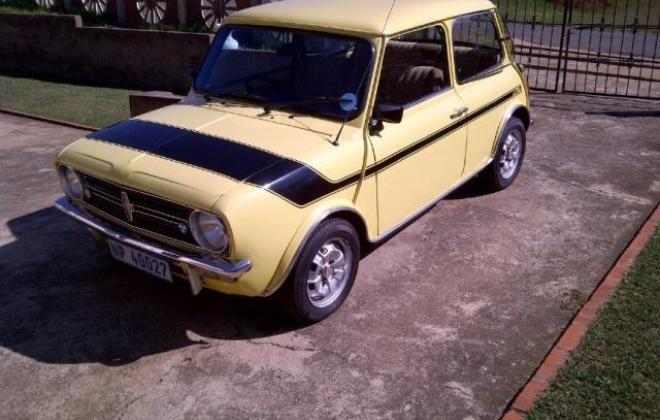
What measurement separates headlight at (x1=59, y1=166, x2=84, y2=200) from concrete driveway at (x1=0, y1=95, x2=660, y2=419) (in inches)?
30.6

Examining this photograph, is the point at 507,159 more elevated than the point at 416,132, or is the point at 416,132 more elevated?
the point at 416,132

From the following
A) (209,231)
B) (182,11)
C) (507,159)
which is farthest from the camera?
(182,11)

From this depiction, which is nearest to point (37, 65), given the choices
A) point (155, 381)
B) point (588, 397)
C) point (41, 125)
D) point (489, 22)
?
point (41, 125)

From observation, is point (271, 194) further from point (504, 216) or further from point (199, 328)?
point (504, 216)

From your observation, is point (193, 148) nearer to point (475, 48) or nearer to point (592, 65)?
point (475, 48)

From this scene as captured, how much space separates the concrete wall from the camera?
11.8 metres

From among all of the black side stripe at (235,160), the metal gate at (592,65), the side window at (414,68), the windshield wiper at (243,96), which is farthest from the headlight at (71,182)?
the metal gate at (592,65)

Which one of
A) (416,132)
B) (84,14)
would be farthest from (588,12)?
(416,132)

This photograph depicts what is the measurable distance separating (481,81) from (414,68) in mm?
850

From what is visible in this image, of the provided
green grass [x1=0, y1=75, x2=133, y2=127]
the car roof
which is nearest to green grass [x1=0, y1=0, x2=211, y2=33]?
green grass [x1=0, y1=75, x2=133, y2=127]

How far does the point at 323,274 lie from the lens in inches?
178

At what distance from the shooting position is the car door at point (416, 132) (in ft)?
15.8

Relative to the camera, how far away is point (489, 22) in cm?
651

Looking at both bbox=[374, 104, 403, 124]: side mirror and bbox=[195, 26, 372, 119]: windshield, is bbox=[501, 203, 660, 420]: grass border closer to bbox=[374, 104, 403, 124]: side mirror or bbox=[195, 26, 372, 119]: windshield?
bbox=[374, 104, 403, 124]: side mirror
